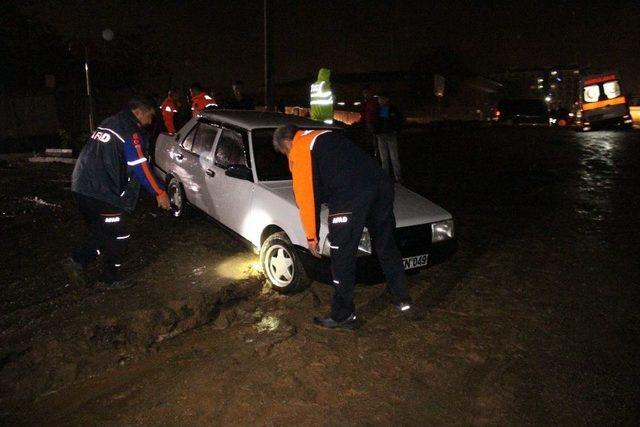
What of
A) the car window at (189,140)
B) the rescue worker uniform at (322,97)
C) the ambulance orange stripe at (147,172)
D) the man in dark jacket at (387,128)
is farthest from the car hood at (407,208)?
the man in dark jacket at (387,128)

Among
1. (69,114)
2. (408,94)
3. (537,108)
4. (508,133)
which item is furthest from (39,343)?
(408,94)

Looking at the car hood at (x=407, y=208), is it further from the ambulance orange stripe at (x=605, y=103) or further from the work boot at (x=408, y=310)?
the ambulance orange stripe at (x=605, y=103)

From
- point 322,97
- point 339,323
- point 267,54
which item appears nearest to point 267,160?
point 339,323

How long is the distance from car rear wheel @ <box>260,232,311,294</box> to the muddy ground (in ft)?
0.47

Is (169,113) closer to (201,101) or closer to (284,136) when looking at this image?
(201,101)

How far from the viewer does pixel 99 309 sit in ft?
14.1

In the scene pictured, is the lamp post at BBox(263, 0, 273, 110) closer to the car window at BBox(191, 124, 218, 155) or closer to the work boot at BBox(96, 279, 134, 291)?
the car window at BBox(191, 124, 218, 155)

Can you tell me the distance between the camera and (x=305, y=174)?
3748mm

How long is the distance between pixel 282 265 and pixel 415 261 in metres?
1.20

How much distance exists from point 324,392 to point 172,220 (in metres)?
4.44

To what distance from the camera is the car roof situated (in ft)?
18.3

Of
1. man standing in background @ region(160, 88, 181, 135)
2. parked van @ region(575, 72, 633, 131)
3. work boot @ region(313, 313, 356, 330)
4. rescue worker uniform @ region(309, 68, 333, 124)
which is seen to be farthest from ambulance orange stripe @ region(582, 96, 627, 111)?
work boot @ region(313, 313, 356, 330)

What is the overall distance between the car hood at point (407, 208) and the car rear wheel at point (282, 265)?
397mm

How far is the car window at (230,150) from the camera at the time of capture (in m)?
5.38
